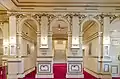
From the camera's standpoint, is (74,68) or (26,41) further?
(26,41)

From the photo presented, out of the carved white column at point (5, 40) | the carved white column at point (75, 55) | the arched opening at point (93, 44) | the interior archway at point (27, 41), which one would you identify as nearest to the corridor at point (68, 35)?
the carved white column at point (75, 55)

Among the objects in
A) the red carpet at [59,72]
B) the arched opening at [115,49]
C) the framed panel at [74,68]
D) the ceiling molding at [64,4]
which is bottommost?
the red carpet at [59,72]

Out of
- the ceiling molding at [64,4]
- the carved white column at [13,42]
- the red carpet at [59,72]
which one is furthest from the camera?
the red carpet at [59,72]

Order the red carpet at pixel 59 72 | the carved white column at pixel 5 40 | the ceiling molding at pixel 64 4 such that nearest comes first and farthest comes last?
1. the ceiling molding at pixel 64 4
2. the red carpet at pixel 59 72
3. the carved white column at pixel 5 40

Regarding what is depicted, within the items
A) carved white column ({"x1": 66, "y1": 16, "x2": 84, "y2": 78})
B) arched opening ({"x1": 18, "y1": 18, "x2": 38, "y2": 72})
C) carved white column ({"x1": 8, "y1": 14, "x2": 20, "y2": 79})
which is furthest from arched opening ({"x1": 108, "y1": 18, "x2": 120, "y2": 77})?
carved white column ({"x1": 8, "y1": 14, "x2": 20, "y2": 79})

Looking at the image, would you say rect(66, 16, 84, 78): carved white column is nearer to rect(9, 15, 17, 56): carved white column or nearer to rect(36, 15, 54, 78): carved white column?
rect(36, 15, 54, 78): carved white column

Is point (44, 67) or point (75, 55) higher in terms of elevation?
point (75, 55)

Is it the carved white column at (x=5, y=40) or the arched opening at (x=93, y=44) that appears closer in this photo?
the arched opening at (x=93, y=44)

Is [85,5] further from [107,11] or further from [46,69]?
[46,69]

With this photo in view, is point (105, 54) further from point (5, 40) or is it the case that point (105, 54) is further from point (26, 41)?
point (5, 40)

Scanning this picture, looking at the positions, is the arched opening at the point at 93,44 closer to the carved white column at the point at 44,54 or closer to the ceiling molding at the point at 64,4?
the ceiling molding at the point at 64,4

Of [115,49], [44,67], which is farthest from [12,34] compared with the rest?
[115,49]

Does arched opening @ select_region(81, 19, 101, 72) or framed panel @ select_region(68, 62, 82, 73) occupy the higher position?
arched opening @ select_region(81, 19, 101, 72)

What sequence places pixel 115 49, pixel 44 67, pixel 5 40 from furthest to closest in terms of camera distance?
pixel 5 40 → pixel 115 49 → pixel 44 67
